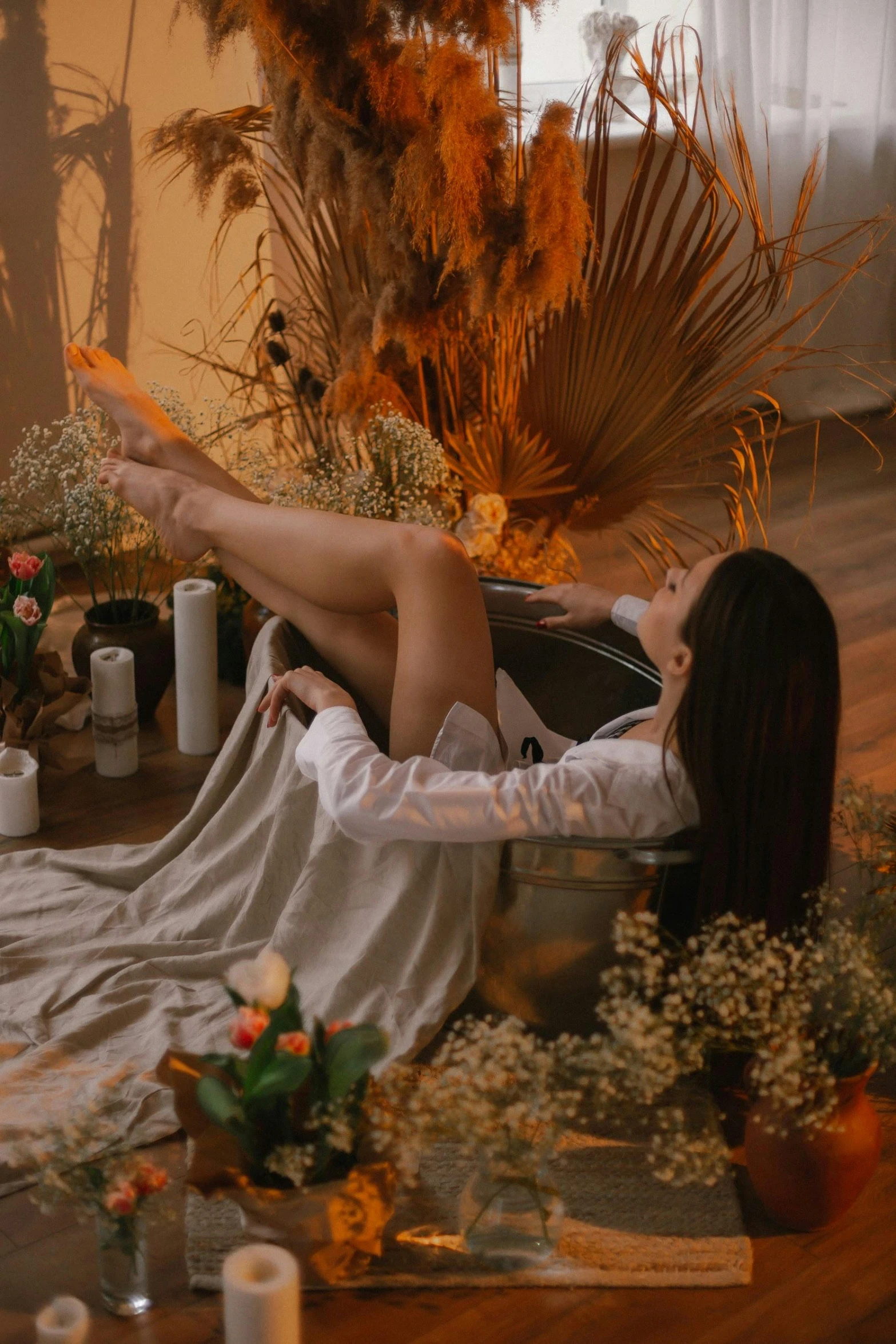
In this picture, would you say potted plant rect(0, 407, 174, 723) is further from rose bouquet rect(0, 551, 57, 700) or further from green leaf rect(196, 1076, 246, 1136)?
green leaf rect(196, 1076, 246, 1136)

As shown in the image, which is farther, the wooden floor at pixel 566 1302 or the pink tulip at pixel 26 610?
the pink tulip at pixel 26 610

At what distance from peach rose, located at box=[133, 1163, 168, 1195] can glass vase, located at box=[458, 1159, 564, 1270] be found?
331 millimetres

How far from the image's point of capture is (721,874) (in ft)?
5.18

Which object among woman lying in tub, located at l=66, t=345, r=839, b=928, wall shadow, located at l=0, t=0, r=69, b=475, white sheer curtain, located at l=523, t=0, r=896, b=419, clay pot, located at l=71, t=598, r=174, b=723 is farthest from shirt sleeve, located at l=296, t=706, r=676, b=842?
white sheer curtain, located at l=523, t=0, r=896, b=419

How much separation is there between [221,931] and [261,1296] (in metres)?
0.86

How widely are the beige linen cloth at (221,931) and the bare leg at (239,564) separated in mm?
63

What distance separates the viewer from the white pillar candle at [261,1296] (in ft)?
3.66

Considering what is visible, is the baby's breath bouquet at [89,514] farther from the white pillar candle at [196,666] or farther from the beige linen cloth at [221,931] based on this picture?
the beige linen cloth at [221,931]

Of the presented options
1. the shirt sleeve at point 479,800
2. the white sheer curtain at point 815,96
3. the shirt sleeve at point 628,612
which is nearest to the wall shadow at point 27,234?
the white sheer curtain at point 815,96

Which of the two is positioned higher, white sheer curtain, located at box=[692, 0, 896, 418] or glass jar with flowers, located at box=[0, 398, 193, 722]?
white sheer curtain, located at box=[692, 0, 896, 418]

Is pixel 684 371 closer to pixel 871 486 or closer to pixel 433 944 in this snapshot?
pixel 433 944

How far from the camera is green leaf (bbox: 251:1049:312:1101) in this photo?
4.17 feet

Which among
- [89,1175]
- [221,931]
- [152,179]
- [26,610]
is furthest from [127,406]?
[89,1175]

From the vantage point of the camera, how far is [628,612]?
6.63ft
